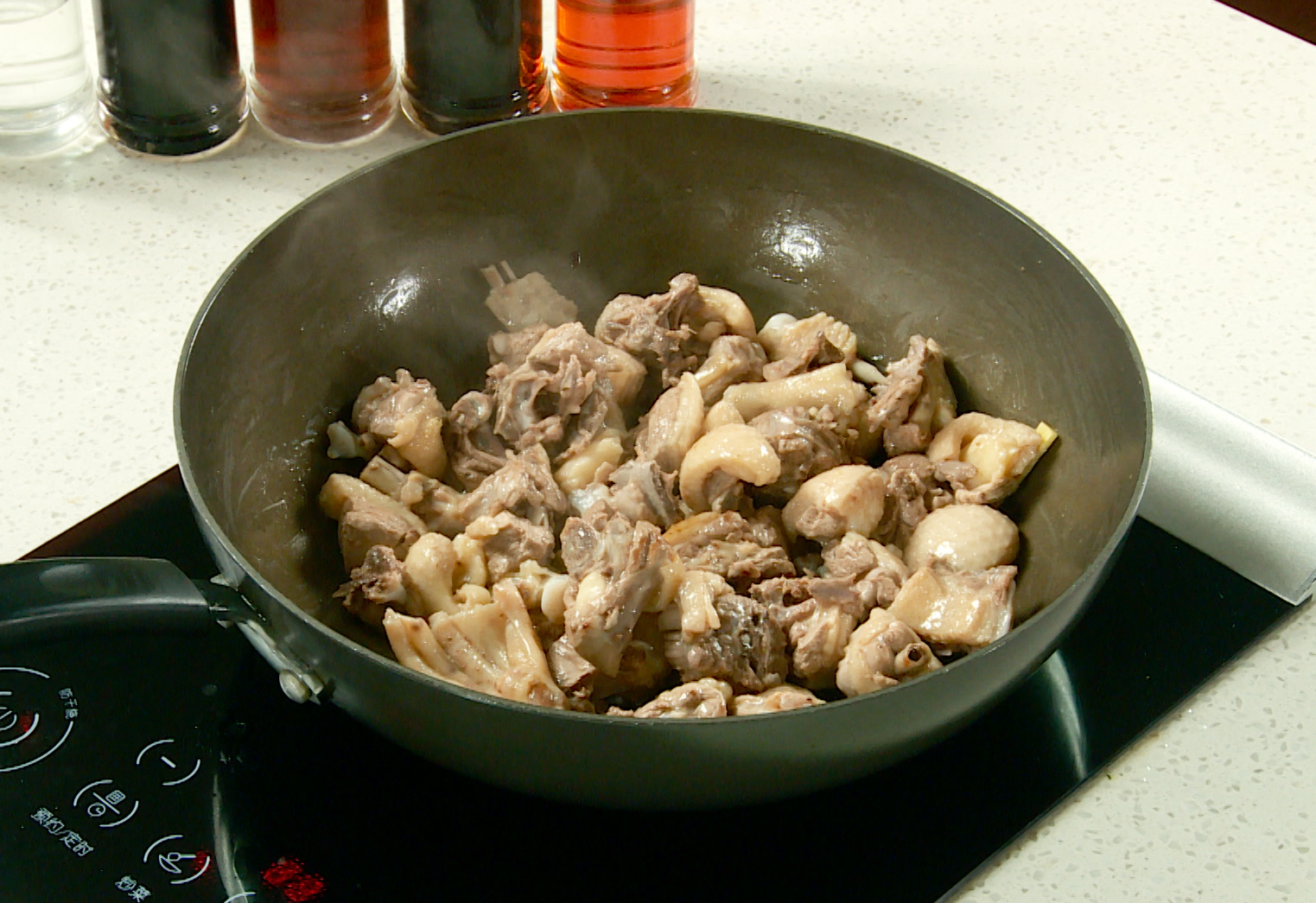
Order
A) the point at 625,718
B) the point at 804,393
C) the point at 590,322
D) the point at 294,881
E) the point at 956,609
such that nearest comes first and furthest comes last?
the point at 625,718, the point at 294,881, the point at 956,609, the point at 804,393, the point at 590,322

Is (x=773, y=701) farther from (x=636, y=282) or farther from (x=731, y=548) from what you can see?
(x=636, y=282)

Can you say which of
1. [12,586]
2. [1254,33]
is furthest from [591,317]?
[1254,33]

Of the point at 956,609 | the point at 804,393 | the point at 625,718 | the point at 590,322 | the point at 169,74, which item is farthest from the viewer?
the point at 169,74

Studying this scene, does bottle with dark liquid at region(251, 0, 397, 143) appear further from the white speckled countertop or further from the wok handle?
the wok handle

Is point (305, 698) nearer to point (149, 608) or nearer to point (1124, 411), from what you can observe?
point (149, 608)

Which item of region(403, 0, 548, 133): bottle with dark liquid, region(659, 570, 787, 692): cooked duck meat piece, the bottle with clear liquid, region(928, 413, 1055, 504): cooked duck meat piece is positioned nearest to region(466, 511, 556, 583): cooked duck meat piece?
region(659, 570, 787, 692): cooked duck meat piece

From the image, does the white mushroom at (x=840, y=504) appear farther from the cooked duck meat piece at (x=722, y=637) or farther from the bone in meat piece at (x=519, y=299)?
the bone in meat piece at (x=519, y=299)

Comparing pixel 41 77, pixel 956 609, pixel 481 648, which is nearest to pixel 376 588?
pixel 481 648
